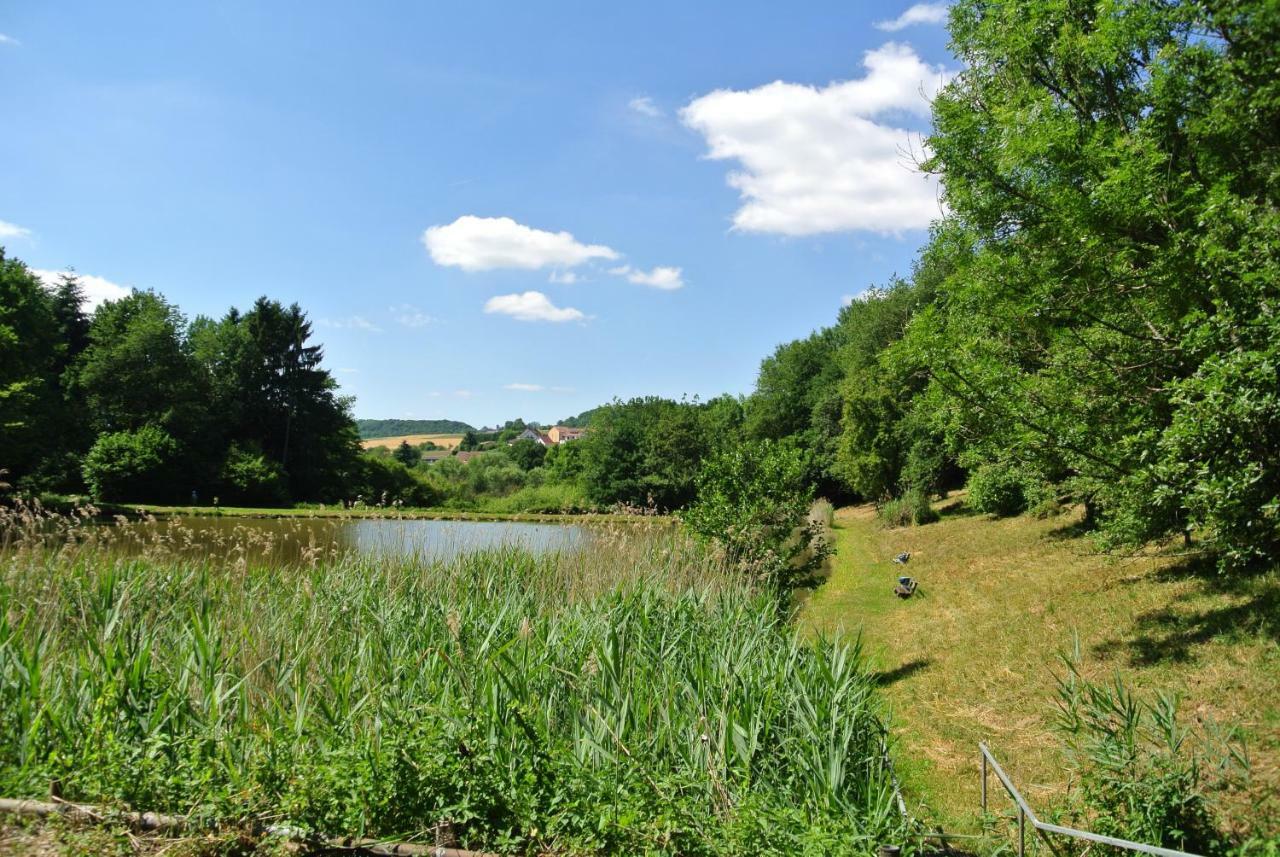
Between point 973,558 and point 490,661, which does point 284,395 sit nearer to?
point 973,558

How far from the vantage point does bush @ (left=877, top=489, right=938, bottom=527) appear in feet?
76.5

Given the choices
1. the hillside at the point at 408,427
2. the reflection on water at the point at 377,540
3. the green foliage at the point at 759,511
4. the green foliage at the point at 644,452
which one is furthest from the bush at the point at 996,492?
the hillside at the point at 408,427

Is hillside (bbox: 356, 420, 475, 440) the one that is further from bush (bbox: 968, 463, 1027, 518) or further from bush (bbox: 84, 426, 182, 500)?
bush (bbox: 968, 463, 1027, 518)

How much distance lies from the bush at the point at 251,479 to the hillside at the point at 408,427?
99.3 m

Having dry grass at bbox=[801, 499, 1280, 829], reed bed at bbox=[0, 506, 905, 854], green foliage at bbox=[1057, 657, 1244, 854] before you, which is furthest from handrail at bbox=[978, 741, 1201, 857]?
dry grass at bbox=[801, 499, 1280, 829]

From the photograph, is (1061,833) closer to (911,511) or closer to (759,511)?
(759,511)

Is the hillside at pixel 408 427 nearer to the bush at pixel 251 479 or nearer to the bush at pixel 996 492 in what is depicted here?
the bush at pixel 251 479

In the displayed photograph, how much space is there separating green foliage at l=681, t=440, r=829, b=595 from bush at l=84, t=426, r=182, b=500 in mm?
29384

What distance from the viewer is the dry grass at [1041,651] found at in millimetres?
5559

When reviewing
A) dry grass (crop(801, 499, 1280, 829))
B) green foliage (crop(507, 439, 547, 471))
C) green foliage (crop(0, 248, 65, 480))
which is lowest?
dry grass (crop(801, 499, 1280, 829))

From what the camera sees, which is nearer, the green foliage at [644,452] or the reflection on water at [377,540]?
the reflection on water at [377,540]

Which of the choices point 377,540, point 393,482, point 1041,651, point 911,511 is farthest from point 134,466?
point 1041,651

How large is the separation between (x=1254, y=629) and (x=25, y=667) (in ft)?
31.9

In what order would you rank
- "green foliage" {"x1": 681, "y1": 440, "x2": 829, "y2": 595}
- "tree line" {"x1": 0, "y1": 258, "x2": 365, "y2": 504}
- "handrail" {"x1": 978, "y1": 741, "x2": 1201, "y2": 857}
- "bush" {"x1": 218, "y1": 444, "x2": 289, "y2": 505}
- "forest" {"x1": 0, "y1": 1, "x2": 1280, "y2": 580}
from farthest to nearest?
"bush" {"x1": 218, "y1": 444, "x2": 289, "y2": 505}
"tree line" {"x1": 0, "y1": 258, "x2": 365, "y2": 504}
"green foliage" {"x1": 681, "y1": 440, "x2": 829, "y2": 595}
"forest" {"x1": 0, "y1": 1, "x2": 1280, "y2": 580}
"handrail" {"x1": 978, "y1": 741, "x2": 1201, "y2": 857}
